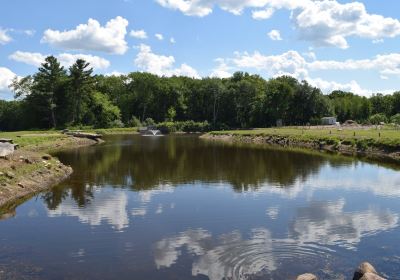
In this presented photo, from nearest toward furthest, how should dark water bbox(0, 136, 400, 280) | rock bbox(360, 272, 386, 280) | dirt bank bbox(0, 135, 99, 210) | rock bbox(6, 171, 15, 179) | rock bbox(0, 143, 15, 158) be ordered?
rock bbox(360, 272, 386, 280), dark water bbox(0, 136, 400, 280), dirt bank bbox(0, 135, 99, 210), rock bbox(6, 171, 15, 179), rock bbox(0, 143, 15, 158)

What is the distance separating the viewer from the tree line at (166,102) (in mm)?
141750

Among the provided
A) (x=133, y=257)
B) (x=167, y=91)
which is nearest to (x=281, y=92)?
(x=167, y=91)

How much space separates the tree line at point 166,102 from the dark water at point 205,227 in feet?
324

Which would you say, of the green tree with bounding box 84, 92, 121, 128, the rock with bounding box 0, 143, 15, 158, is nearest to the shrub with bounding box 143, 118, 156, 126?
the green tree with bounding box 84, 92, 121, 128

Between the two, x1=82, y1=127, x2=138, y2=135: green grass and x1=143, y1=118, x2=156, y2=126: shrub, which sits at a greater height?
x1=143, y1=118, x2=156, y2=126: shrub

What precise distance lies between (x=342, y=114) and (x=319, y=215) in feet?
486

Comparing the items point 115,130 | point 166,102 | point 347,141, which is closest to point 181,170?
point 347,141

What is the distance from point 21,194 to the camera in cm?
3612

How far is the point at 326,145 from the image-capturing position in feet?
284

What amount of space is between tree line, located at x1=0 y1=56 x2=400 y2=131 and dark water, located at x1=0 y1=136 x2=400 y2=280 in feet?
324

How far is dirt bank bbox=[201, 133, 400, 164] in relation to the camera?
70.6 m

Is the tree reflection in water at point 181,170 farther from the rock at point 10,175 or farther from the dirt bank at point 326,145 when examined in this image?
the dirt bank at point 326,145

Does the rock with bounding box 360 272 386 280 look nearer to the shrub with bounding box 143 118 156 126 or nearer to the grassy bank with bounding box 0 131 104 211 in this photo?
the grassy bank with bounding box 0 131 104 211

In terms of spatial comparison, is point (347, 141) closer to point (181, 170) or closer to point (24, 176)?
point (181, 170)
